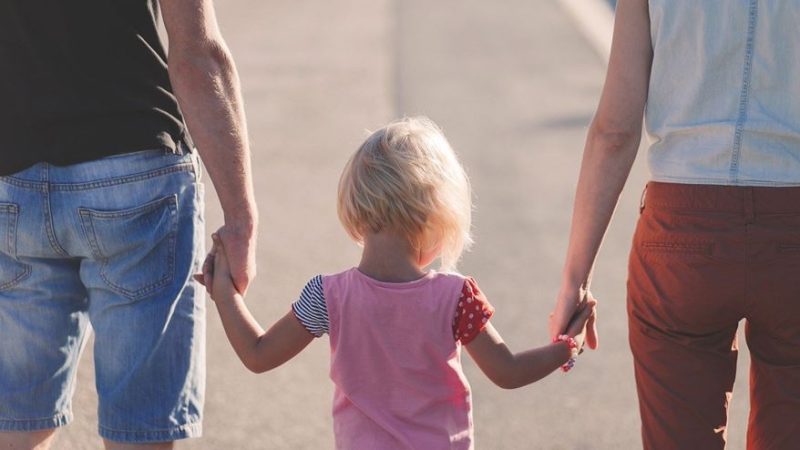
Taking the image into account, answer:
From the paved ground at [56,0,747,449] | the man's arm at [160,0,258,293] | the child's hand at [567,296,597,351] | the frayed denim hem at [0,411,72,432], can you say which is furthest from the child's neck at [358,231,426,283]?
the paved ground at [56,0,747,449]

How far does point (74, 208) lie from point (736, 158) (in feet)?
4.82

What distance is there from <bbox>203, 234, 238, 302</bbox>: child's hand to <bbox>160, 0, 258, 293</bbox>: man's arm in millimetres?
16

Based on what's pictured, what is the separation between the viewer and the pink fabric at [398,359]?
300cm

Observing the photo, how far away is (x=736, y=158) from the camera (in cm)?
311

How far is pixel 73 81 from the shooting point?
10.0ft

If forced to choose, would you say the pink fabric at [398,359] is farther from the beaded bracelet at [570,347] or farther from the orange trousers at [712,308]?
the orange trousers at [712,308]

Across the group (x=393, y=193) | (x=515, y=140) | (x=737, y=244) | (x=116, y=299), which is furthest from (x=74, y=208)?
(x=515, y=140)

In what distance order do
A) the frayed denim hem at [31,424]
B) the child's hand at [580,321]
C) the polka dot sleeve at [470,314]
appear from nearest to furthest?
the polka dot sleeve at [470,314], the frayed denim hem at [31,424], the child's hand at [580,321]

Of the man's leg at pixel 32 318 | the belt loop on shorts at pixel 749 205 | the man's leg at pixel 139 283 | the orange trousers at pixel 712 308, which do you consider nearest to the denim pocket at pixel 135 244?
the man's leg at pixel 139 283

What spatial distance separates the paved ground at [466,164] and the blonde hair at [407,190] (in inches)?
86.2

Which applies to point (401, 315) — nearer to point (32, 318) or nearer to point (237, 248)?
point (237, 248)

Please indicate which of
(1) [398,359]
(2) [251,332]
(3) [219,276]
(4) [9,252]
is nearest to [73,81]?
(4) [9,252]

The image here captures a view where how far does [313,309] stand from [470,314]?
34 cm

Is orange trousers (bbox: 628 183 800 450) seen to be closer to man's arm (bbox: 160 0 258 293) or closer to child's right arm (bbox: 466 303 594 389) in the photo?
child's right arm (bbox: 466 303 594 389)
